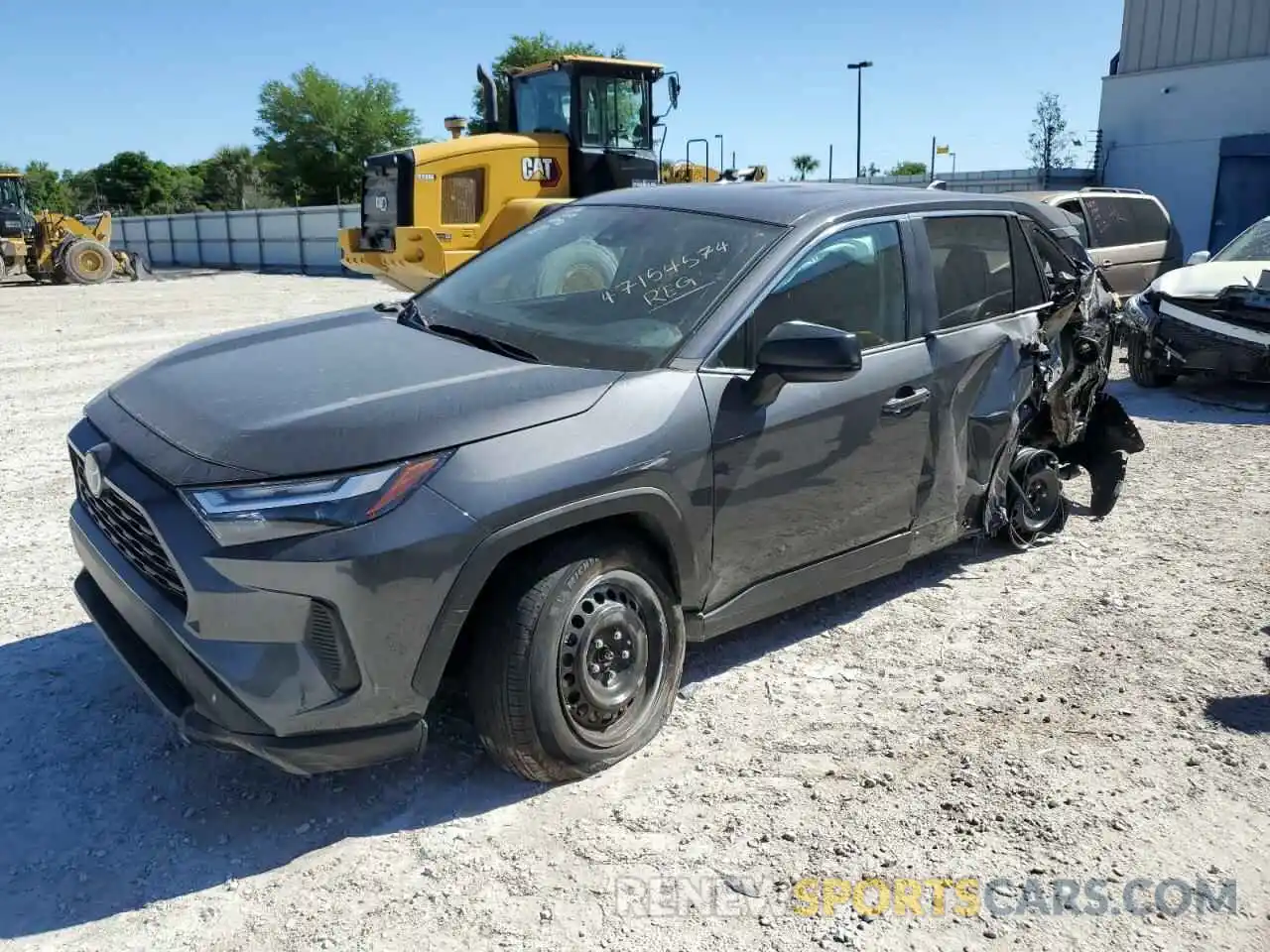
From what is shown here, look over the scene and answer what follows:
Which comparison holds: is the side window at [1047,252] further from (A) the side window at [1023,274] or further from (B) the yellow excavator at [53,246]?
(B) the yellow excavator at [53,246]

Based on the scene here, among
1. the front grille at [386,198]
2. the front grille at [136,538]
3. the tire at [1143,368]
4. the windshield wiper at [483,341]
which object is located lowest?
the tire at [1143,368]

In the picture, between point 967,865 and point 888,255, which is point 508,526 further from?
point 888,255

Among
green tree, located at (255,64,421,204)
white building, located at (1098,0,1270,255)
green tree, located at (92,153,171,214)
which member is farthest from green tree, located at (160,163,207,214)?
white building, located at (1098,0,1270,255)

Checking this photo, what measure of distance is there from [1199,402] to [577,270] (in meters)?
7.16

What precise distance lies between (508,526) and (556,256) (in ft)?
5.80

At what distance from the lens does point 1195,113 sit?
22.0 meters

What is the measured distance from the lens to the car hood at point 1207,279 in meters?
8.87

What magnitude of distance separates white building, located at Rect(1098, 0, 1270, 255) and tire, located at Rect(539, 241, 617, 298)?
69.9 feet

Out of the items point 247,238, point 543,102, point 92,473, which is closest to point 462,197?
point 543,102

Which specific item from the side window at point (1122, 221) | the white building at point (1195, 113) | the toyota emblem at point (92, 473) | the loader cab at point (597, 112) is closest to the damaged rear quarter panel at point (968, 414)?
the toyota emblem at point (92, 473)

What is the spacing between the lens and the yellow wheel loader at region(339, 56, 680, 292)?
1225cm

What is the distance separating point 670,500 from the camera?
3.17 metres

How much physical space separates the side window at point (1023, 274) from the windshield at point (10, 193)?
28976mm

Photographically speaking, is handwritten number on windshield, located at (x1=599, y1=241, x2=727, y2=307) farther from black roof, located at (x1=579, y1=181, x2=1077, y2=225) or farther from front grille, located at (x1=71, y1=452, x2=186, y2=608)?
front grille, located at (x1=71, y1=452, x2=186, y2=608)
